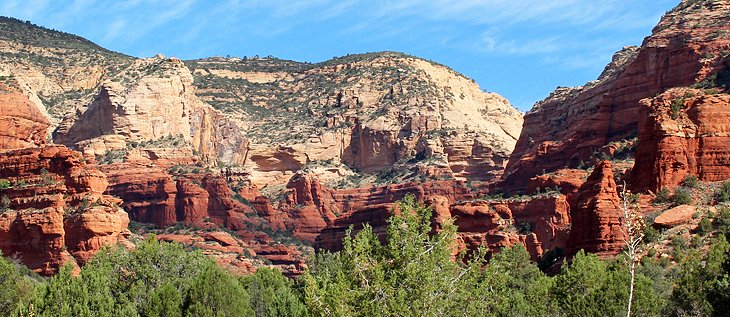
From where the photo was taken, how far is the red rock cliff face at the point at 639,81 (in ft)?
384

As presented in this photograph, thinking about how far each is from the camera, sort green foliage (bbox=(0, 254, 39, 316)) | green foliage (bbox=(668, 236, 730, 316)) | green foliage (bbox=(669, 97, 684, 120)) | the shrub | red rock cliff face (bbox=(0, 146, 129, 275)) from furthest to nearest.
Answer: red rock cliff face (bbox=(0, 146, 129, 275)), green foliage (bbox=(669, 97, 684, 120)), the shrub, green foliage (bbox=(0, 254, 39, 316)), green foliage (bbox=(668, 236, 730, 316))

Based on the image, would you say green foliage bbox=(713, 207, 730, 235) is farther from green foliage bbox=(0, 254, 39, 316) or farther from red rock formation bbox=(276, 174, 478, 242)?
red rock formation bbox=(276, 174, 478, 242)

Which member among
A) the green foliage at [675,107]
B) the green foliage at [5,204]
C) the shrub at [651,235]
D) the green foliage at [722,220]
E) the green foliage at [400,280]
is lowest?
the green foliage at [400,280]

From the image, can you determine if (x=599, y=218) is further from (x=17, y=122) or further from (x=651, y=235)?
(x=17, y=122)

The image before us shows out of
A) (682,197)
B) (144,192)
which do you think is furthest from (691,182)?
(144,192)

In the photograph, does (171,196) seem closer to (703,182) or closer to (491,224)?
(491,224)

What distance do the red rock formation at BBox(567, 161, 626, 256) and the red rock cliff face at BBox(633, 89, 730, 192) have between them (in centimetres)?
350

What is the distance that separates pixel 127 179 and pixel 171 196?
18.6ft

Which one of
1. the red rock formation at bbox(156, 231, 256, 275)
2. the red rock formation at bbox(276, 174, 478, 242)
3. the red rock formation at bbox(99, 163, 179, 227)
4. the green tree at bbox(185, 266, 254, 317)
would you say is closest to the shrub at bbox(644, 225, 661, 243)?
the green tree at bbox(185, 266, 254, 317)

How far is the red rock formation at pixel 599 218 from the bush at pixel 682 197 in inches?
150

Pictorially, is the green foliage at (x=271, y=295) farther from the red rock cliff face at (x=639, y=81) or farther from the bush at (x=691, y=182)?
the red rock cliff face at (x=639, y=81)

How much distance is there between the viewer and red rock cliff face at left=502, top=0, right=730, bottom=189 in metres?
117

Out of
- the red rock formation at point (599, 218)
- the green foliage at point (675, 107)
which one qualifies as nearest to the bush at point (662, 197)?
the red rock formation at point (599, 218)

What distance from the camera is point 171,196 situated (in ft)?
508
